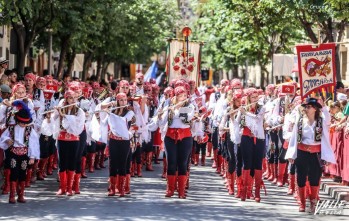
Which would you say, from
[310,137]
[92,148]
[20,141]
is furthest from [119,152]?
[92,148]

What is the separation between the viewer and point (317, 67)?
54.9 feet

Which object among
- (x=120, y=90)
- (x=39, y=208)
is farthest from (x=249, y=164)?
(x=39, y=208)

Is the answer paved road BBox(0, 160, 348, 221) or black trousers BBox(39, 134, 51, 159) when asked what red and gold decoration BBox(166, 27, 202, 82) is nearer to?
black trousers BBox(39, 134, 51, 159)

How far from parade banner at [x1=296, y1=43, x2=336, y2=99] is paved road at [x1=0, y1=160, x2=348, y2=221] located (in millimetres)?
2064

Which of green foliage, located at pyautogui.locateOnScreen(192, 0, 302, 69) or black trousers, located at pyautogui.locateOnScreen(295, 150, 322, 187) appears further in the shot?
green foliage, located at pyautogui.locateOnScreen(192, 0, 302, 69)

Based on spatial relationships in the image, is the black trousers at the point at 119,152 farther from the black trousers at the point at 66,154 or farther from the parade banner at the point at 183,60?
the parade banner at the point at 183,60

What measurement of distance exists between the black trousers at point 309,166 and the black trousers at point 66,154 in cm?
399

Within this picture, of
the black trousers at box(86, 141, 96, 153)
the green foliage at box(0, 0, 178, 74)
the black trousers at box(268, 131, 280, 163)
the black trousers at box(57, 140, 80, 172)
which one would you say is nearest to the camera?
the black trousers at box(57, 140, 80, 172)

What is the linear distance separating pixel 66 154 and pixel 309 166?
4.27m

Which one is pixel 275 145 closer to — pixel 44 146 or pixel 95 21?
pixel 44 146

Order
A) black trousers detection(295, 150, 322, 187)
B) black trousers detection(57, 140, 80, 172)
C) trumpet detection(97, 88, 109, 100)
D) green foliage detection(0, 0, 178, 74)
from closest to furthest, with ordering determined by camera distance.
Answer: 1. black trousers detection(295, 150, 322, 187)
2. black trousers detection(57, 140, 80, 172)
3. trumpet detection(97, 88, 109, 100)
4. green foliage detection(0, 0, 178, 74)

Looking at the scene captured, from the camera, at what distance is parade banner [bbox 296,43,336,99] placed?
54.4ft

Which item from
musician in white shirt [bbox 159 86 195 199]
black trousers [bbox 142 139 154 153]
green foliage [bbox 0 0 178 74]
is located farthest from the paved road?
green foliage [bbox 0 0 178 74]

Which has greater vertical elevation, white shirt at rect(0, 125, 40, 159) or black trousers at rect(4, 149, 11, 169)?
white shirt at rect(0, 125, 40, 159)
